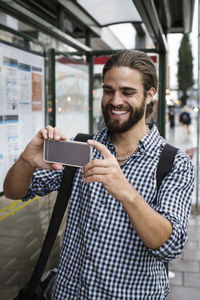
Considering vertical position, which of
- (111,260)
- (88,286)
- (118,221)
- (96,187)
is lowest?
(88,286)

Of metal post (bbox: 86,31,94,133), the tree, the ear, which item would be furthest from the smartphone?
the tree

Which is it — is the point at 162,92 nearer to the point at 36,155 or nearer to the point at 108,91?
the point at 108,91

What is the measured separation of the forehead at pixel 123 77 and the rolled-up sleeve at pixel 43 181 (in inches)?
20.6

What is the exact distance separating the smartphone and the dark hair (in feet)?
1.40

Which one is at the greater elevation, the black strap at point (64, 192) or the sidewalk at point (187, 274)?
→ the black strap at point (64, 192)

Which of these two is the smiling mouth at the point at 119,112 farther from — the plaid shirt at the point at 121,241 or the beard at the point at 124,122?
the plaid shirt at the point at 121,241

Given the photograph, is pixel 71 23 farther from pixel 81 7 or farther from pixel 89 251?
pixel 89 251

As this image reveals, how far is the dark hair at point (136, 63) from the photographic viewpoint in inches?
62.8

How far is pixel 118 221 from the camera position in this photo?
5.07ft

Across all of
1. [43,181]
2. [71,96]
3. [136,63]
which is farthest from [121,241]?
[71,96]

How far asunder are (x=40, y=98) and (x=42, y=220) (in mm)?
1150

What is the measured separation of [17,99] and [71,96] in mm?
1511

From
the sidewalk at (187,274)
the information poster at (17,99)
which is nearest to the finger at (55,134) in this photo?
the information poster at (17,99)

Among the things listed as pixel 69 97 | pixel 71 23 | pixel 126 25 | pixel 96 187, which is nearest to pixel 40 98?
pixel 69 97
